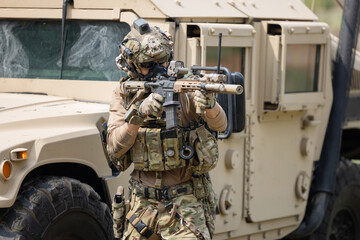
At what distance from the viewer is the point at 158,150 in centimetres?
489

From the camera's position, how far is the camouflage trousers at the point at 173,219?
4867 millimetres

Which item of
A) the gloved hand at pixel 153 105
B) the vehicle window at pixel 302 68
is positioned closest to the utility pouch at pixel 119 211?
the gloved hand at pixel 153 105

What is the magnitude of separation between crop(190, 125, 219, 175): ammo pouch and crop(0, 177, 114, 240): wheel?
0.82 m

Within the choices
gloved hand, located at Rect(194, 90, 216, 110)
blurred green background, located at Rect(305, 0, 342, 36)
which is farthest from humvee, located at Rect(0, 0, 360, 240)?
gloved hand, located at Rect(194, 90, 216, 110)

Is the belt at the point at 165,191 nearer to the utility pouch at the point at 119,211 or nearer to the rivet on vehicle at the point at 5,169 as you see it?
the utility pouch at the point at 119,211

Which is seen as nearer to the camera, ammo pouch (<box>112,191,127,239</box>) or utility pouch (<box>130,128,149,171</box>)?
utility pouch (<box>130,128,149,171</box>)

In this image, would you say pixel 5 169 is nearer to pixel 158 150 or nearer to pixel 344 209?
pixel 158 150

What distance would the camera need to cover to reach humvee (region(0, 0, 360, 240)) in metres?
5.32

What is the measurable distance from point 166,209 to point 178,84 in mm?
660

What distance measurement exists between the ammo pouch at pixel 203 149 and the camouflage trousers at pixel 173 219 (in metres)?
0.17

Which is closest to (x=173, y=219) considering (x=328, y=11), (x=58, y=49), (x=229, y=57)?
(x=229, y=57)

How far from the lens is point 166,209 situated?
492 cm

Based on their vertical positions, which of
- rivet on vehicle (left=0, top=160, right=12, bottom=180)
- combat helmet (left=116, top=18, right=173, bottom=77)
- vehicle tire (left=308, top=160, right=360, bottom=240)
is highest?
combat helmet (left=116, top=18, right=173, bottom=77)

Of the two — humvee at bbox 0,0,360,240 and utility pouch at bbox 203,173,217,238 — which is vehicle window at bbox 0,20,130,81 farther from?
utility pouch at bbox 203,173,217,238
